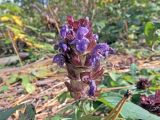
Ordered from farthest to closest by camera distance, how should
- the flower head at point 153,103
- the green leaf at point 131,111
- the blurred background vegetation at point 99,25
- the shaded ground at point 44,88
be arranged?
the blurred background vegetation at point 99,25, the shaded ground at point 44,88, the flower head at point 153,103, the green leaf at point 131,111

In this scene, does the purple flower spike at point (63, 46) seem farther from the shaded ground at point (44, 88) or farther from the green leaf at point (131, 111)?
the shaded ground at point (44, 88)

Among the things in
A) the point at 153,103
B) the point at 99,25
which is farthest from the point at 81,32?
the point at 99,25

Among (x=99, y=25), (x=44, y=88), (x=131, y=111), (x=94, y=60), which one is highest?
(x=99, y=25)

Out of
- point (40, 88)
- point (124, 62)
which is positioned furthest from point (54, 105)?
point (124, 62)

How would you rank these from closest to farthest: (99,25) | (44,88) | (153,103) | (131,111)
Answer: (131,111)
(153,103)
(44,88)
(99,25)

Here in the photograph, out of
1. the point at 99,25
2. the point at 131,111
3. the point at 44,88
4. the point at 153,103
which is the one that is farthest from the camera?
the point at 99,25

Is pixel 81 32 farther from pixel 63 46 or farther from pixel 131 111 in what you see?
pixel 131 111

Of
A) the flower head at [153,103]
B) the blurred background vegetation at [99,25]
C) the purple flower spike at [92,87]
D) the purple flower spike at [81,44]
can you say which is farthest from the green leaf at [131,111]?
the blurred background vegetation at [99,25]

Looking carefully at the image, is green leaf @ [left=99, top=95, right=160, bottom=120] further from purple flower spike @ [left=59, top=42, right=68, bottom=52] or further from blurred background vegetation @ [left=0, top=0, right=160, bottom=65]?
blurred background vegetation @ [left=0, top=0, right=160, bottom=65]

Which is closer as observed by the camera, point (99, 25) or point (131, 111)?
point (131, 111)
